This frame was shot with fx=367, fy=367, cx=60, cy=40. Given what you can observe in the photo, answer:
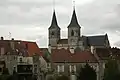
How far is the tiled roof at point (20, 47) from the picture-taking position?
6775cm

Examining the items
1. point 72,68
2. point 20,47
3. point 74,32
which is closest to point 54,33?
point 74,32

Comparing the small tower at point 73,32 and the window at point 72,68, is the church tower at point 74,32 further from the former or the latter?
the window at point 72,68

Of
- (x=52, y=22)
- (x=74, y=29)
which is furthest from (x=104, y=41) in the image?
(x=52, y=22)

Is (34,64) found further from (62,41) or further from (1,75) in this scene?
(62,41)

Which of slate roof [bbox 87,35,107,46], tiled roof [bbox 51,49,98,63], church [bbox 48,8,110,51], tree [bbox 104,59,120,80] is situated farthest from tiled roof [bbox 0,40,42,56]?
slate roof [bbox 87,35,107,46]

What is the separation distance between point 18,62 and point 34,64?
3.10m

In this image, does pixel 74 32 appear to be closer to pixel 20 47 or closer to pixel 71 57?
pixel 71 57

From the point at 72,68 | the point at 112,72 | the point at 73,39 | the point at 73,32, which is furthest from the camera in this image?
the point at 73,32

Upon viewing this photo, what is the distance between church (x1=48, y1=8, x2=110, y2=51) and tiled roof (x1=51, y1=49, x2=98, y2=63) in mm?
52080

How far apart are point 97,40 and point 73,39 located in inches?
511

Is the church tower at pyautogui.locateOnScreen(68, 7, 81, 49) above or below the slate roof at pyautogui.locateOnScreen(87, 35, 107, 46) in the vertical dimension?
above

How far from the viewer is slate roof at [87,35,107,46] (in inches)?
5019

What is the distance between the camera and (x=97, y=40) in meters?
130

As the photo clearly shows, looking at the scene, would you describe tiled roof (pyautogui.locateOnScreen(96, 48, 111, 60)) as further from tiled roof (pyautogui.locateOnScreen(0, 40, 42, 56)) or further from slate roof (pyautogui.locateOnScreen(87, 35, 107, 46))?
slate roof (pyautogui.locateOnScreen(87, 35, 107, 46))
